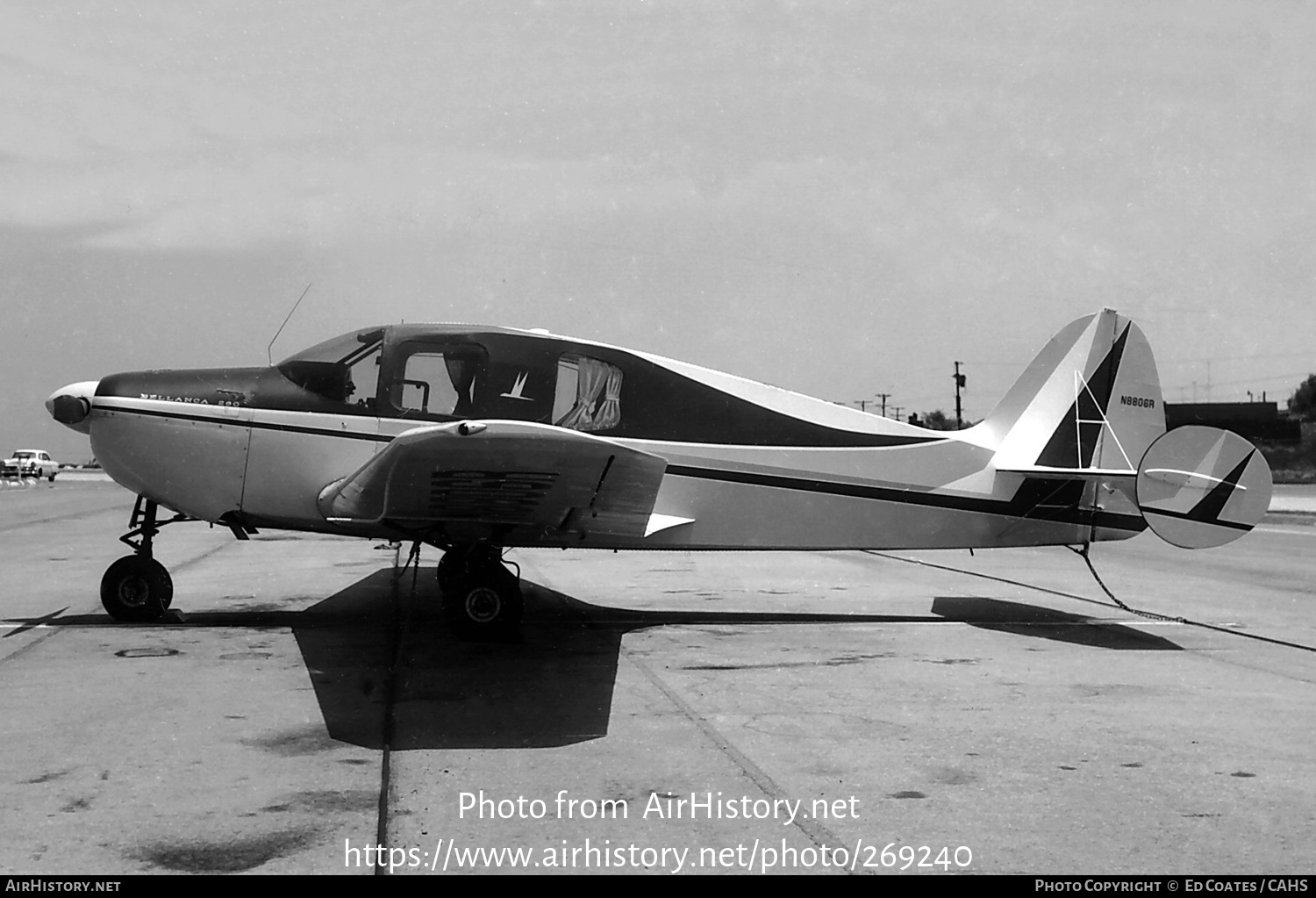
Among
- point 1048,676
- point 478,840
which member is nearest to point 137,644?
point 478,840

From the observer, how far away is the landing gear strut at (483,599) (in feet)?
24.3

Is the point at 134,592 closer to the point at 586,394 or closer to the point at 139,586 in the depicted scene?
the point at 139,586

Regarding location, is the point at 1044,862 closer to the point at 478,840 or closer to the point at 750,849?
the point at 750,849

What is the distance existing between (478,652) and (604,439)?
1671mm

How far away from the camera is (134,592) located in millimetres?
8352

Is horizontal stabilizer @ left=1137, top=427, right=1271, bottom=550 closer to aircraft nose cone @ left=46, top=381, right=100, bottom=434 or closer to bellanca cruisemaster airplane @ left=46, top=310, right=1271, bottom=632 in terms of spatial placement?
bellanca cruisemaster airplane @ left=46, top=310, right=1271, bottom=632

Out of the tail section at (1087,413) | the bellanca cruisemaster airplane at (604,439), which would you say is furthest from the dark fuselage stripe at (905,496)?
the tail section at (1087,413)

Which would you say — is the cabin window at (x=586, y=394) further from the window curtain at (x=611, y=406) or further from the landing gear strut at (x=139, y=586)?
the landing gear strut at (x=139, y=586)

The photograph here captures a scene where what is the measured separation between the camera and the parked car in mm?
64312

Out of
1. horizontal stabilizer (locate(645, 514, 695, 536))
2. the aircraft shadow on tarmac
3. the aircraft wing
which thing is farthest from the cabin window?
the aircraft shadow on tarmac

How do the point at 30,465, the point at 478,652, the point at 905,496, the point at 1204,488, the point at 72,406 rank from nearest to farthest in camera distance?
the point at 478,652, the point at 72,406, the point at 1204,488, the point at 905,496, the point at 30,465

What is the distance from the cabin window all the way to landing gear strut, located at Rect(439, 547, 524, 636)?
4.32 ft

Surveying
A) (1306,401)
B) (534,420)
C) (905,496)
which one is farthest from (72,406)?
(1306,401)

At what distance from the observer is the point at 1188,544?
337 inches
